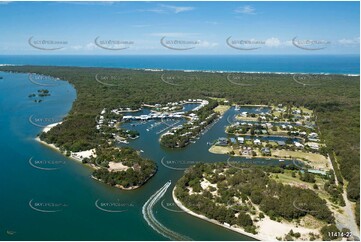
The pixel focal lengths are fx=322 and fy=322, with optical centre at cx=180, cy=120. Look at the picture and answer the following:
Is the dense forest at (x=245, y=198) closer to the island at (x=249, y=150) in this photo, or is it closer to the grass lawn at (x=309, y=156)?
the island at (x=249, y=150)

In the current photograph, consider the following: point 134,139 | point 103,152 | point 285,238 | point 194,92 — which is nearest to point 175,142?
point 134,139

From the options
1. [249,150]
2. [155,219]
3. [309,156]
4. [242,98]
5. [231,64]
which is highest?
[231,64]

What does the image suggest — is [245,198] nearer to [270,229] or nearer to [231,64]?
[270,229]

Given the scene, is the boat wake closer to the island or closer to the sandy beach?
the island

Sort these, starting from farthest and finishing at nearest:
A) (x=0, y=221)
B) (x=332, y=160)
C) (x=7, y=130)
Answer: (x=7, y=130) → (x=332, y=160) → (x=0, y=221)

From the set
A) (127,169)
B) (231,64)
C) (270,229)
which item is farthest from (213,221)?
(231,64)

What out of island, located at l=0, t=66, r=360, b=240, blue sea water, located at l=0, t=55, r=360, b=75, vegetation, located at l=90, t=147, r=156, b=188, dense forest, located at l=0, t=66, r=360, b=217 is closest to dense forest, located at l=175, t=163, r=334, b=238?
island, located at l=0, t=66, r=360, b=240

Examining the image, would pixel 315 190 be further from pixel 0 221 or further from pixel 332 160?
pixel 0 221

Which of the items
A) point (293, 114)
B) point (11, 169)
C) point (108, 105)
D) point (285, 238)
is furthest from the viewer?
point (108, 105)
